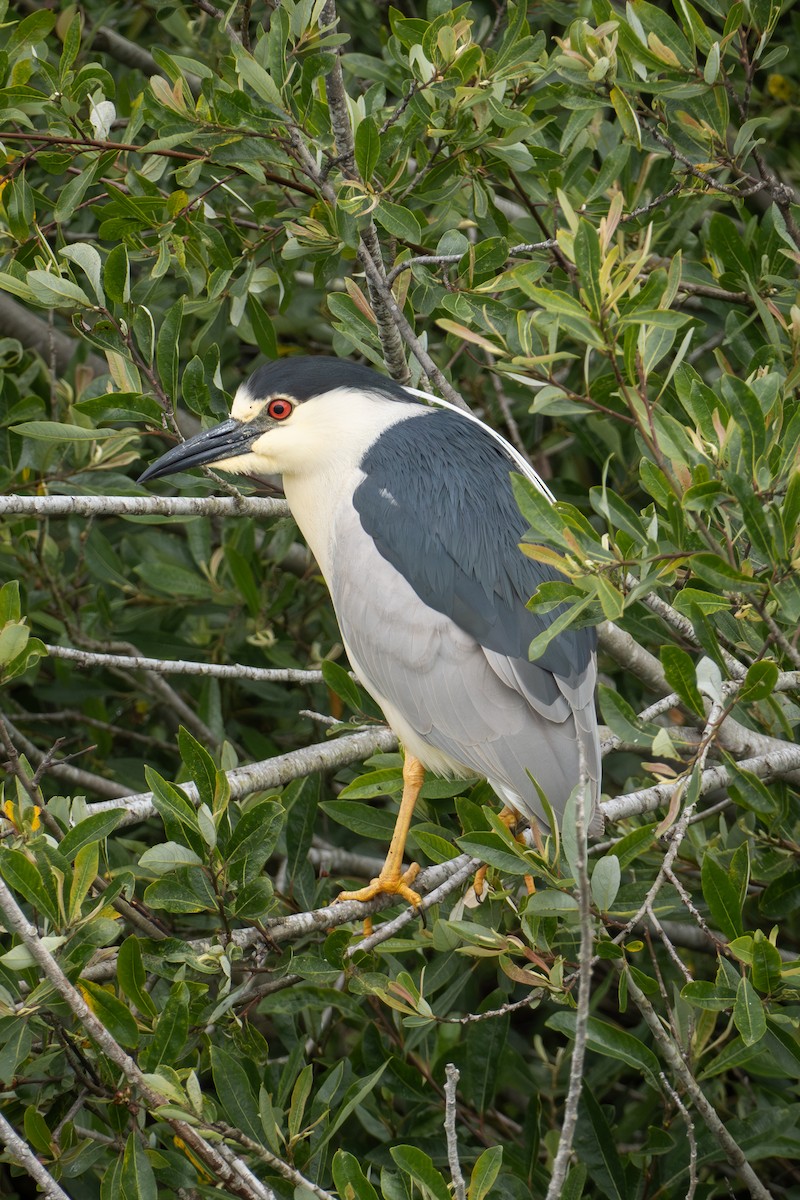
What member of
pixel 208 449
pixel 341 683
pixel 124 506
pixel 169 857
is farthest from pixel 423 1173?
pixel 208 449

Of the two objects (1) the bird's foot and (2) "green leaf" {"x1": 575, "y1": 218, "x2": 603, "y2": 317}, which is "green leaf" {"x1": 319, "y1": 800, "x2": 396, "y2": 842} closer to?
(1) the bird's foot

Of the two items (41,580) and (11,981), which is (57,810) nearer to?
(11,981)

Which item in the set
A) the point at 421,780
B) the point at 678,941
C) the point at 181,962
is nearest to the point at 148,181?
the point at 421,780

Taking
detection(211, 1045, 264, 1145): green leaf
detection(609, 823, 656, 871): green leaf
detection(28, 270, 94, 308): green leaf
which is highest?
detection(28, 270, 94, 308): green leaf

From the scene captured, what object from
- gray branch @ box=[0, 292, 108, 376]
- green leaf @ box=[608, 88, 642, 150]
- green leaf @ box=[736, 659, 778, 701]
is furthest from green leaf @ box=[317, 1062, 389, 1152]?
gray branch @ box=[0, 292, 108, 376]

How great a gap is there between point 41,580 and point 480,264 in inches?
59.5

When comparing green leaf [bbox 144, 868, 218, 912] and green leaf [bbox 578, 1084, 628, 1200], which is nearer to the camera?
green leaf [bbox 144, 868, 218, 912]

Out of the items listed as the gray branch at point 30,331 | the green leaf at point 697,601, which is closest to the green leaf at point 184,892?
the green leaf at point 697,601

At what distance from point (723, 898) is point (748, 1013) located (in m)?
0.19

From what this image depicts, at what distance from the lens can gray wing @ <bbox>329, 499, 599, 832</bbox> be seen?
2453mm

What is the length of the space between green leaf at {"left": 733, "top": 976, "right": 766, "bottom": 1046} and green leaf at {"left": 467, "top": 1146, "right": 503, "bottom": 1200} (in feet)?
1.38

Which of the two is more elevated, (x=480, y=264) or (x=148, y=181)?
(x=148, y=181)

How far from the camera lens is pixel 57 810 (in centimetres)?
213

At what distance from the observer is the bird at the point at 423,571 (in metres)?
2.47
